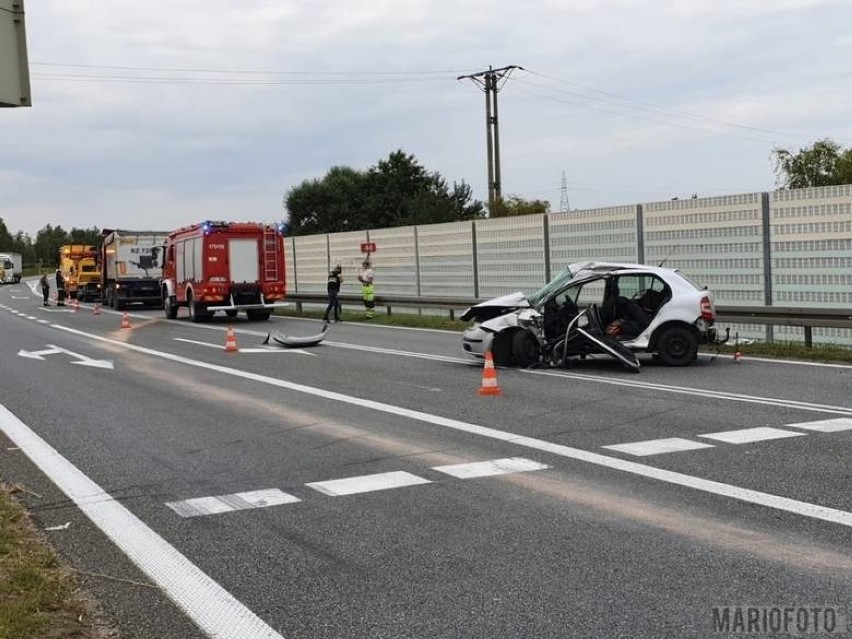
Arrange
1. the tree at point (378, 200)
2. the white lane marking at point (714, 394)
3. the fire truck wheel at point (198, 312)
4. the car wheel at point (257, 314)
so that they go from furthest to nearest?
the tree at point (378, 200), the car wheel at point (257, 314), the fire truck wheel at point (198, 312), the white lane marking at point (714, 394)

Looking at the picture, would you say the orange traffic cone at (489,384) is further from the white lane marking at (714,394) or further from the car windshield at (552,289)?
the car windshield at (552,289)

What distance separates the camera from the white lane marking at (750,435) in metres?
7.71

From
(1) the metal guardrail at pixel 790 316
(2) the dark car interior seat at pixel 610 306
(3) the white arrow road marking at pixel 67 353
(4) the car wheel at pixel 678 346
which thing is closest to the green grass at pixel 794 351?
(1) the metal guardrail at pixel 790 316

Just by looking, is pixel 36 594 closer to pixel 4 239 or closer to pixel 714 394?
pixel 714 394

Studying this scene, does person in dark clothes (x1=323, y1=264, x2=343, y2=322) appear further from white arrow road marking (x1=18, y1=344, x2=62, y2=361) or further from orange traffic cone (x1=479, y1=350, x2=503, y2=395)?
orange traffic cone (x1=479, y1=350, x2=503, y2=395)

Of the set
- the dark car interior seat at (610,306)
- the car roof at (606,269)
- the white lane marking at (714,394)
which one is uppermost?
the car roof at (606,269)

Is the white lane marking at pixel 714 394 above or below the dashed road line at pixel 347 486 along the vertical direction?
above

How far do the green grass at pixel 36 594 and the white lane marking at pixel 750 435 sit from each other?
5.41m

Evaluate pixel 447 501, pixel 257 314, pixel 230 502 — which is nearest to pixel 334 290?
pixel 257 314

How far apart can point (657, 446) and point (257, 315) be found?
22.6 m

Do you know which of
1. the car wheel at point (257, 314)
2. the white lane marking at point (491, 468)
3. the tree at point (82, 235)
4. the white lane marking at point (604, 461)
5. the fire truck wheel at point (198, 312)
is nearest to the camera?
the white lane marking at point (604, 461)

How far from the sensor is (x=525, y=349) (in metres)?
13.2

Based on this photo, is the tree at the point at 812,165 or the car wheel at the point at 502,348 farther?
the tree at the point at 812,165

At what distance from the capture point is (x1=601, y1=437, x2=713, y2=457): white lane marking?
24.1ft
